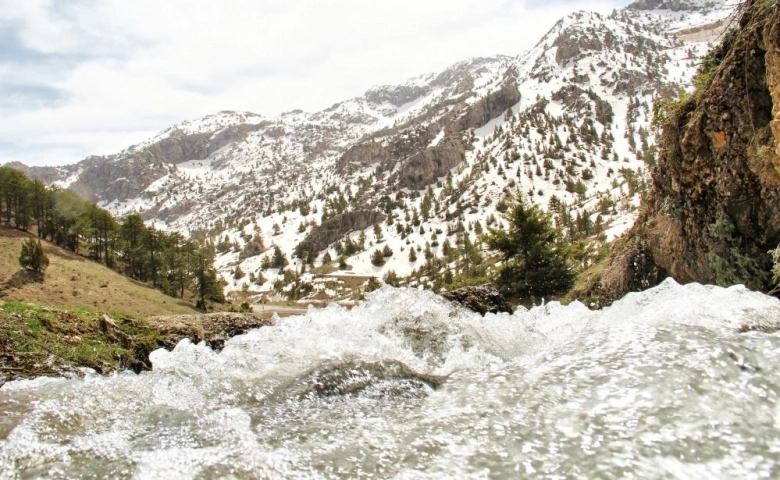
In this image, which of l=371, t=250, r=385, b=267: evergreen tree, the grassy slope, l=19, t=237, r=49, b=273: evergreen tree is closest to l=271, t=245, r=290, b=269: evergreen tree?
l=371, t=250, r=385, b=267: evergreen tree

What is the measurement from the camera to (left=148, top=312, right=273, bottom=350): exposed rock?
52.7 feet

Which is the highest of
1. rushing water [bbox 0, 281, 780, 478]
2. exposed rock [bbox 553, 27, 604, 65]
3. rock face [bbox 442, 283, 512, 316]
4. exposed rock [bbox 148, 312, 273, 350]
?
exposed rock [bbox 553, 27, 604, 65]

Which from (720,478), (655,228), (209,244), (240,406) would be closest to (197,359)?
(240,406)

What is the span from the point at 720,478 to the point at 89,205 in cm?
7566

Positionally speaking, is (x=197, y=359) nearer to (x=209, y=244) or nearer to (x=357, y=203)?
(x=357, y=203)

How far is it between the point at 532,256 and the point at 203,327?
1645 cm

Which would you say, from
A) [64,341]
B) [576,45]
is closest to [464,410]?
[64,341]

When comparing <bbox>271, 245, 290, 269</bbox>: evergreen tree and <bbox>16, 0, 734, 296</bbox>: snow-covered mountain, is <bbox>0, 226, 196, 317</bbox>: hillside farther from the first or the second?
<bbox>271, 245, 290, 269</bbox>: evergreen tree

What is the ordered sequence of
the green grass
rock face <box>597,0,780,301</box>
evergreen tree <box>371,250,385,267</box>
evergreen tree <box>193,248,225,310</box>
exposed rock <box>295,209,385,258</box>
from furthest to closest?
exposed rock <box>295,209,385,258</box> < evergreen tree <box>371,250,385,267</box> < evergreen tree <box>193,248,225,310</box> < the green grass < rock face <box>597,0,780,301</box>

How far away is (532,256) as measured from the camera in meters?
22.4

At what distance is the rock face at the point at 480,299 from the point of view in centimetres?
1603

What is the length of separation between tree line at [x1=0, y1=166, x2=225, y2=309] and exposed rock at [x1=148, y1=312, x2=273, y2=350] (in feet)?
136

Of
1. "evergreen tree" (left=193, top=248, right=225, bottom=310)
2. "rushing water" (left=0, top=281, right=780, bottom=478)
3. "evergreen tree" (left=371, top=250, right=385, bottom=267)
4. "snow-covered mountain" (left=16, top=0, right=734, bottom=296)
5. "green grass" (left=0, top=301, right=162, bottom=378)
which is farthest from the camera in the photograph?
"evergreen tree" (left=371, top=250, right=385, bottom=267)

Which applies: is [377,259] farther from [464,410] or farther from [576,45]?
[576,45]
